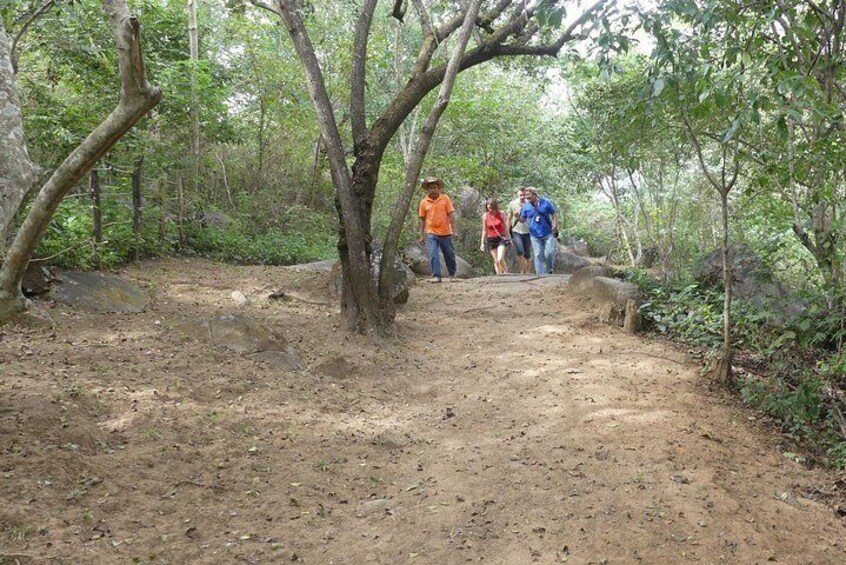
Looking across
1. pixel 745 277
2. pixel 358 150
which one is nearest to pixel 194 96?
pixel 358 150

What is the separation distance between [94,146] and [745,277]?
314 inches

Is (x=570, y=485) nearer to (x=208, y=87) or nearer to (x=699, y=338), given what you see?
(x=699, y=338)

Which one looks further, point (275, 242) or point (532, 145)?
point (532, 145)

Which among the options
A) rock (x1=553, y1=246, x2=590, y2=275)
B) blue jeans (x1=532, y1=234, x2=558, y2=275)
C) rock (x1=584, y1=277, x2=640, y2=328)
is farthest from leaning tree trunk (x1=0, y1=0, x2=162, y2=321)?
rock (x1=553, y1=246, x2=590, y2=275)

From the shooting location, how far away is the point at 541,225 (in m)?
10.9

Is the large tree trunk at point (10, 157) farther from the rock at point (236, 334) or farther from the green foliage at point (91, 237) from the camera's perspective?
the green foliage at point (91, 237)

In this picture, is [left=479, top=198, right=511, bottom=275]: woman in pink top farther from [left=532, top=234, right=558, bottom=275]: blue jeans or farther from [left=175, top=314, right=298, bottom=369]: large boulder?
[left=175, top=314, right=298, bottom=369]: large boulder

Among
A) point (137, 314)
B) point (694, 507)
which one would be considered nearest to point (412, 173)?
point (137, 314)

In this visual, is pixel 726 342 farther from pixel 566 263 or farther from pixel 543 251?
pixel 566 263

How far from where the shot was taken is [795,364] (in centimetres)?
538

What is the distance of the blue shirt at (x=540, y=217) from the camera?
424 inches

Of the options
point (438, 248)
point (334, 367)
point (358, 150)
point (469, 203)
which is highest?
point (469, 203)

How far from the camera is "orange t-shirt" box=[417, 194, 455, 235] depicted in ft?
32.9

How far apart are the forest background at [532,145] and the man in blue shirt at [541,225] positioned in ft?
4.64
